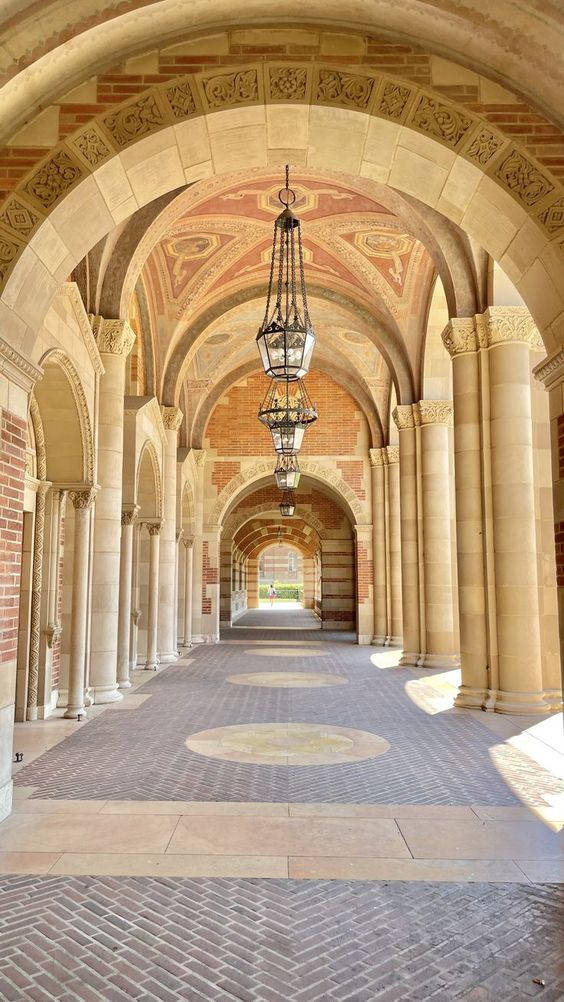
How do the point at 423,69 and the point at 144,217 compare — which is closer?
the point at 423,69

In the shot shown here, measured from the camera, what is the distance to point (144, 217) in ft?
34.3

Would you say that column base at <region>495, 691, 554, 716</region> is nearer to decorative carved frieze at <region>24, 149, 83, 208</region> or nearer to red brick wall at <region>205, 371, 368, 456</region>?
decorative carved frieze at <region>24, 149, 83, 208</region>

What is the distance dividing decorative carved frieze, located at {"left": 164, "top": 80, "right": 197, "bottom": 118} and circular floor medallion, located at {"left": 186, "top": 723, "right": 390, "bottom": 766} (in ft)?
18.2

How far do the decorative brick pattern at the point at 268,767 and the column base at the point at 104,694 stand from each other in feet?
1.59

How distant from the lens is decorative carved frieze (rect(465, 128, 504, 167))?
5074 millimetres

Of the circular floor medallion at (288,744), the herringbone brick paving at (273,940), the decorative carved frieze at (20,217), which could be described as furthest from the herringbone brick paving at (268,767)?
the decorative carved frieze at (20,217)

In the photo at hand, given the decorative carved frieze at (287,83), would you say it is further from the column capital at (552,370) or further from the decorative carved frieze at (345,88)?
the column capital at (552,370)

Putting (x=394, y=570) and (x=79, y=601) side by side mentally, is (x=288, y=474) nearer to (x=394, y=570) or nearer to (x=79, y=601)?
(x=394, y=570)

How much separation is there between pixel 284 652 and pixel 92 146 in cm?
1464

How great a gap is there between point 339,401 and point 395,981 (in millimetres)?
20792

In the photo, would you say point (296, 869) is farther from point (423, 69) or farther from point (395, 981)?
point (423, 69)

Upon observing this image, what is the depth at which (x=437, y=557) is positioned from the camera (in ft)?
45.5

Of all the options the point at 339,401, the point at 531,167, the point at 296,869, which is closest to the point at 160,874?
the point at 296,869

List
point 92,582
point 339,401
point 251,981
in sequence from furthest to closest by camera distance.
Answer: point 339,401, point 92,582, point 251,981
